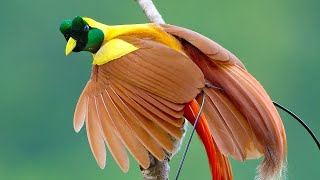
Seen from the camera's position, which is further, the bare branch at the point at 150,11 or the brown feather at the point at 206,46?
the bare branch at the point at 150,11

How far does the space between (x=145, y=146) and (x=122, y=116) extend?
50 millimetres

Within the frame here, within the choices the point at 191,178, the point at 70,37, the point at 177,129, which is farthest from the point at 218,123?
the point at 191,178

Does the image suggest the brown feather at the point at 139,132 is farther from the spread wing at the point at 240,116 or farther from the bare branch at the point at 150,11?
the bare branch at the point at 150,11

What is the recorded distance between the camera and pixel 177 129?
0.91 m

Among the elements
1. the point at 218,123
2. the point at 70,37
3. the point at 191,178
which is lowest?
the point at 191,178

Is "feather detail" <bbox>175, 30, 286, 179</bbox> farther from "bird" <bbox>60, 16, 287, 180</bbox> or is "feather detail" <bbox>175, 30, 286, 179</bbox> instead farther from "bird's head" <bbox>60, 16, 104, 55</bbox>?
"bird's head" <bbox>60, 16, 104, 55</bbox>

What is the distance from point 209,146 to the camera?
0.92 m

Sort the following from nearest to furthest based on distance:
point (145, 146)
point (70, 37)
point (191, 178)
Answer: point (145, 146) < point (70, 37) < point (191, 178)

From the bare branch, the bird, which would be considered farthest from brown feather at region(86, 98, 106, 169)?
the bare branch

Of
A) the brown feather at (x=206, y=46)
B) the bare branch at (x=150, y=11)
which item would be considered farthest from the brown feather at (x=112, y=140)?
the bare branch at (x=150, y=11)

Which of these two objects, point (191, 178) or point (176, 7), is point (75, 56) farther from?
point (191, 178)

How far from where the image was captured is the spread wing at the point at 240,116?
3.07ft

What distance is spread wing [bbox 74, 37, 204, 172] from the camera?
0.90 meters

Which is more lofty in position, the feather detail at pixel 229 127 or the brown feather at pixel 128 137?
the brown feather at pixel 128 137
